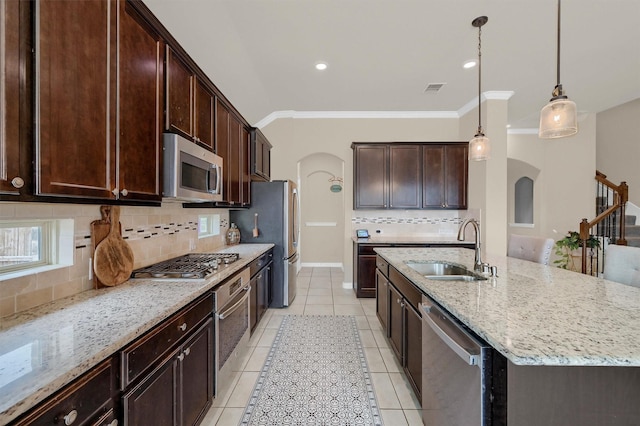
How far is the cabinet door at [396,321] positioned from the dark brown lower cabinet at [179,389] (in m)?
1.37

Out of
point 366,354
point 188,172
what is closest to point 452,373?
point 366,354

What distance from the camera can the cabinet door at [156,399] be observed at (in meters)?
1.08

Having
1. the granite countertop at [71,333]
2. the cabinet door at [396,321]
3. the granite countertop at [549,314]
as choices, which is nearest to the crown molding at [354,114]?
the cabinet door at [396,321]

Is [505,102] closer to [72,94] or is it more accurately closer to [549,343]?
[549,343]

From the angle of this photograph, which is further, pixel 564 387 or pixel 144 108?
pixel 144 108

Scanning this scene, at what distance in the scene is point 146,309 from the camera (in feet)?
4.19

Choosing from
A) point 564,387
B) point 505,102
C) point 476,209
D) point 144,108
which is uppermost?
point 505,102

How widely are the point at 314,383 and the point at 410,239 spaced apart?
9.29 feet

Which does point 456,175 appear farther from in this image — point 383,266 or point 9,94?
point 9,94

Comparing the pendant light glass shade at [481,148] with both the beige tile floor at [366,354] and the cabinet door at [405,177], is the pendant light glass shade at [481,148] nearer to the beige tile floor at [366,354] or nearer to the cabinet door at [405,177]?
the cabinet door at [405,177]

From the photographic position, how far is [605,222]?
5023 mm

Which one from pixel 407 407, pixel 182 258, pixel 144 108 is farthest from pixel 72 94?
pixel 407 407

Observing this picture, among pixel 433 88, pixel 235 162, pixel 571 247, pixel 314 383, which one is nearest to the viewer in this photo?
pixel 314 383

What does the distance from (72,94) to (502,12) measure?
10.2 ft
